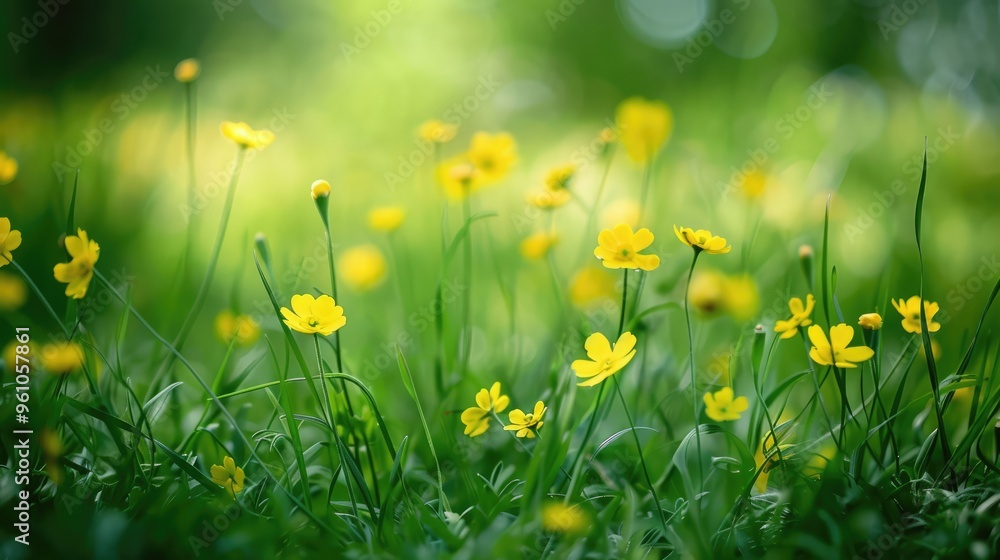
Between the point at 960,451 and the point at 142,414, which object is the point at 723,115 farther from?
the point at 142,414

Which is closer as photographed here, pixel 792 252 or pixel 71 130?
pixel 792 252

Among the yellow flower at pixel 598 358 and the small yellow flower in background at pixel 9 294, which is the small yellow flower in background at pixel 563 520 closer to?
the yellow flower at pixel 598 358

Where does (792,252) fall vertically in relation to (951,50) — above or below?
below

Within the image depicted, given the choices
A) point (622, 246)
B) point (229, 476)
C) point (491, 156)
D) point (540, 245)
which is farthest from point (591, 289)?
point (229, 476)

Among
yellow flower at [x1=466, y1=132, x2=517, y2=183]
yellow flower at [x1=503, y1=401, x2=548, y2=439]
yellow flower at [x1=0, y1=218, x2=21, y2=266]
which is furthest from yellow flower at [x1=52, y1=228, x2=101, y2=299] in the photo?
yellow flower at [x1=466, y1=132, x2=517, y2=183]

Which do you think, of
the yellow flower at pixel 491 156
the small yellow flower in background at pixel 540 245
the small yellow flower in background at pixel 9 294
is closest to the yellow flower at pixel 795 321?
the small yellow flower in background at pixel 540 245

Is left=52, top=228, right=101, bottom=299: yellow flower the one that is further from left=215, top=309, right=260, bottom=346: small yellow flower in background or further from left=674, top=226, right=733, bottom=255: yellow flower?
left=674, top=226, right=733, bottom=255: yellow flower

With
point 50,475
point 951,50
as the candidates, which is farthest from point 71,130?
point 951,50
